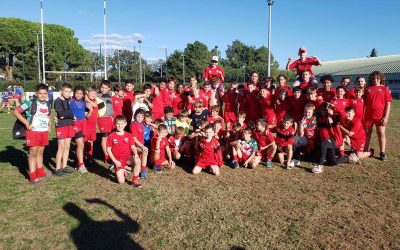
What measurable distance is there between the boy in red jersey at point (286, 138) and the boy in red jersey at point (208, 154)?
155cm

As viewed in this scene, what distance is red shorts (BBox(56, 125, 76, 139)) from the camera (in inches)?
246

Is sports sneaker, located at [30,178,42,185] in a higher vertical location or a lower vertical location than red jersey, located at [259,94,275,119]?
lower

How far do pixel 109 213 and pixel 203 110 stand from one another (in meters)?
4.12

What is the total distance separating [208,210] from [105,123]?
360cm

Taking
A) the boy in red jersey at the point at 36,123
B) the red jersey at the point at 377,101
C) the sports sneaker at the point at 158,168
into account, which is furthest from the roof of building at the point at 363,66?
the boy in red jersey at the point at 36,123

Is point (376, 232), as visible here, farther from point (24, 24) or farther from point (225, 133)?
point (24, 24)

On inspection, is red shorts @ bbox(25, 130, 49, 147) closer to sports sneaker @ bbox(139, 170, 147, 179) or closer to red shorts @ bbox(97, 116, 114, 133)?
red shorts @ bbox(97, 116, 114, 133)

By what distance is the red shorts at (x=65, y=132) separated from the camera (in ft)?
20.5

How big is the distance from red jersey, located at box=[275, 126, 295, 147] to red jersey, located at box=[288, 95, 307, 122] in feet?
2.61

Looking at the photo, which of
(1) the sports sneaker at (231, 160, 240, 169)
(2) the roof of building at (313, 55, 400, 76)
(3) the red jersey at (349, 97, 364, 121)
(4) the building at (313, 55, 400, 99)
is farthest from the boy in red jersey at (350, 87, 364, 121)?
(2) the roof of building at (313, 55, 400, 76)

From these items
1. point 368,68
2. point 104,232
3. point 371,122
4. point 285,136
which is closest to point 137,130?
point 104,232

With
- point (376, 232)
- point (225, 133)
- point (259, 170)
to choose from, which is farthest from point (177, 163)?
point (376, 232)

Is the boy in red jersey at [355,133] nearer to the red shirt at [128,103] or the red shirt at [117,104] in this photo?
the red shirt at [128,103]

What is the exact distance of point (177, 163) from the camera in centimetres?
755
